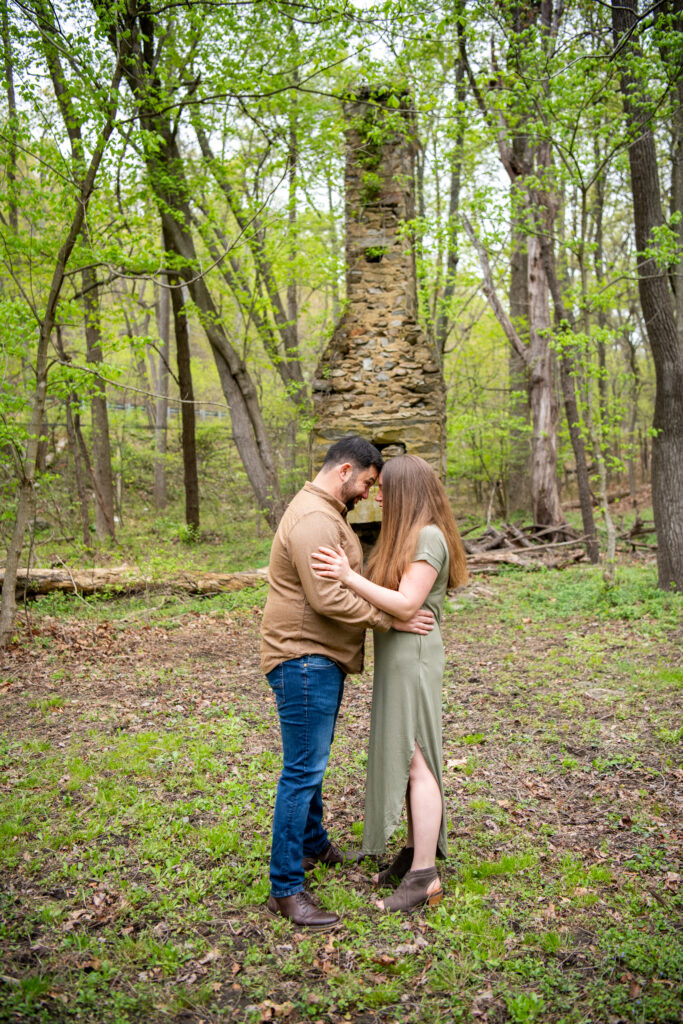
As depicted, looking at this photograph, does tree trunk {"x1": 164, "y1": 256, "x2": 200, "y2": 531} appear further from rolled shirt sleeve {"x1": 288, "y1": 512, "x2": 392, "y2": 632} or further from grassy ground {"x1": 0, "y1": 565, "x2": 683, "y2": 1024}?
rolled shirt sleeve {"x1": 288, "y1": 512, "x2": 392, "y2": 632}

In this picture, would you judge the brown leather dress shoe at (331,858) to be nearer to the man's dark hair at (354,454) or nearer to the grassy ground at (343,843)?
the grassy ground at (343,843)

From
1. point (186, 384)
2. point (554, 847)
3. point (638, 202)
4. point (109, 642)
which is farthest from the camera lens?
point (186, 384)

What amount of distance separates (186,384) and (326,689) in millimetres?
12501

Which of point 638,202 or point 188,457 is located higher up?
point 638,202

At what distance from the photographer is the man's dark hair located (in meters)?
3.15

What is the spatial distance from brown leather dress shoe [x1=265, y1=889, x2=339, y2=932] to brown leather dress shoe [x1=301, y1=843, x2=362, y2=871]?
395mm

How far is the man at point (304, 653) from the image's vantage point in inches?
115

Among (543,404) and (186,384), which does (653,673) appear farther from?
(186,384)

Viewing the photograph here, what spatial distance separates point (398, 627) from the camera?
120 inches

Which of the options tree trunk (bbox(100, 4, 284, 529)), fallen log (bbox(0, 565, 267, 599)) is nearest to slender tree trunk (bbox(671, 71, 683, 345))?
tree trunk (bbox(100, 4, 284, 529))

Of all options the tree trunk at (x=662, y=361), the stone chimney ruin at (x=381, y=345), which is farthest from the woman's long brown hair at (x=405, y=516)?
the tree trunk at (x=662, y=361)

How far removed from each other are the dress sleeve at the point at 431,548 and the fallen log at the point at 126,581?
23.4ft

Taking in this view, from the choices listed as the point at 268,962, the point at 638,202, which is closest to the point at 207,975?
the point at 268,962

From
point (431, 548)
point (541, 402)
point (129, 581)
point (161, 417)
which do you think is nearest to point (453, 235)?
point (541, 402)
